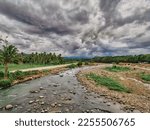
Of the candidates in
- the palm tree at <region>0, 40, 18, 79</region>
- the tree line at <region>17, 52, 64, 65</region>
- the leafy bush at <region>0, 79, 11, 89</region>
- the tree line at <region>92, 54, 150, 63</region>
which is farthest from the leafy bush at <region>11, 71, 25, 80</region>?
the tree line at <region>92, 54, 150, 63</region>

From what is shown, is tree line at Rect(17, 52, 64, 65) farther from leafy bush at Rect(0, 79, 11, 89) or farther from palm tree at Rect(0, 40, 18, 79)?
leafy bush at Rect(0, 79, 11, 89)

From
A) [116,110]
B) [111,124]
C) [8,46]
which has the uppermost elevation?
[8,46]

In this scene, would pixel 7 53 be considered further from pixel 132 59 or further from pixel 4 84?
pixel 132 59

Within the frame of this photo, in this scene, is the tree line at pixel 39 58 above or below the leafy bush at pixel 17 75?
above

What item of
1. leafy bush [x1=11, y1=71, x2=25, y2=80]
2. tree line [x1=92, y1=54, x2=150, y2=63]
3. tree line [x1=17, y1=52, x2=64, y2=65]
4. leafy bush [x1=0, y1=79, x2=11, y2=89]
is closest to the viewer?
leafy bush [x1=0, y1=79, x2=11, y2=89]

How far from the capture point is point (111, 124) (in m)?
5.42

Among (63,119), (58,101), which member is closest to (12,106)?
(58,101)

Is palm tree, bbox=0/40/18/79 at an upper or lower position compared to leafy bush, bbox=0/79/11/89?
upper

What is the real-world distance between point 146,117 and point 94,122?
1855 millimetres

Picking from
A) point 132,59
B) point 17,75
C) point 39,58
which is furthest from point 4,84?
point 132,59

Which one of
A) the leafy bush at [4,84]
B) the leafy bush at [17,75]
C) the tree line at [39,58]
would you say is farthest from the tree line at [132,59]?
the leafy bush at [4,84]

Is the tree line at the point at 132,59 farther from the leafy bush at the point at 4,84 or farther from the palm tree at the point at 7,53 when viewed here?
the leafy bush at the point at 4,84

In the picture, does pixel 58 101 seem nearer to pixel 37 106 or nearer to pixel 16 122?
pixel 37 106

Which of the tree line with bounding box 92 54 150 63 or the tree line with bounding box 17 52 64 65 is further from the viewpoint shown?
the tree line with bounding box 92 54 150 63
